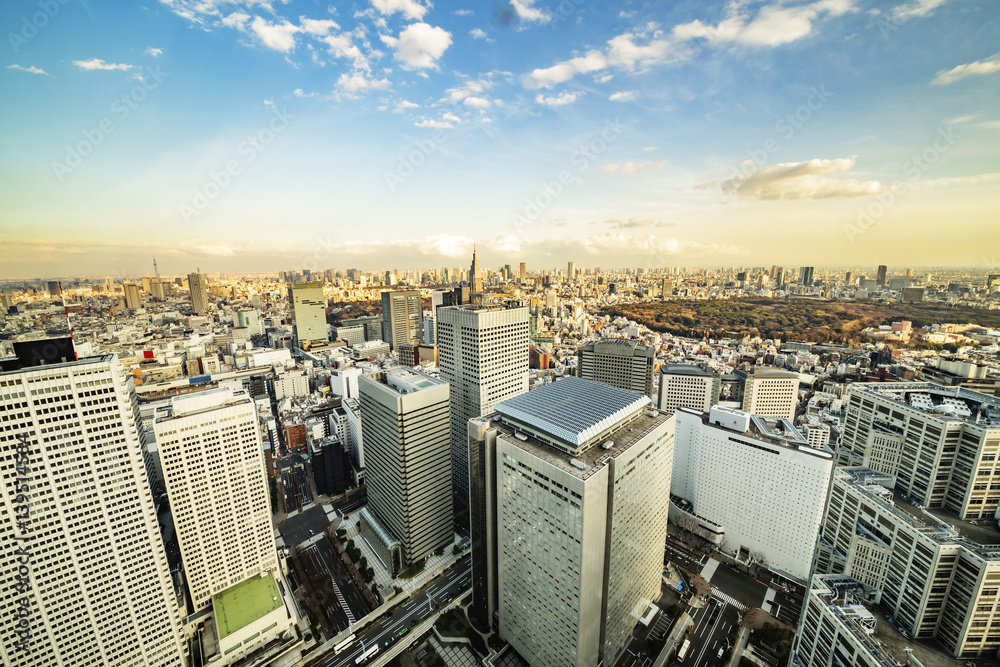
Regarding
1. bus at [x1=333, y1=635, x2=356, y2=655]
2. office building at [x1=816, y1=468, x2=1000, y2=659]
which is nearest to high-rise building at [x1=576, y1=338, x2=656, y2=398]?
office building at [x1=816, y1=468, x2=1000, y2=659]

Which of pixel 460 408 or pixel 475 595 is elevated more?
pixel 460 408

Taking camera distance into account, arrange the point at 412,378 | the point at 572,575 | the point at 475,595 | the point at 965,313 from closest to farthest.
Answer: the point at 572,575 < the point at 475,595 < the point at 412,378 < the point at 965,313

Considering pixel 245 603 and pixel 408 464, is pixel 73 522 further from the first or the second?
pixel 408 464

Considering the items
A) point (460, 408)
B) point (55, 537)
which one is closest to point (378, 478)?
point (460, 408)

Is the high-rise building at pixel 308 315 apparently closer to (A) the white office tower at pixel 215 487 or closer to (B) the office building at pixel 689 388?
(A) the white office tower at pixel 215 487

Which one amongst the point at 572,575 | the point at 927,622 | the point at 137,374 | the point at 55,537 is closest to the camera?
the point at 927,622

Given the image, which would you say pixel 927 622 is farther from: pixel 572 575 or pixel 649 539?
pixel 572 575

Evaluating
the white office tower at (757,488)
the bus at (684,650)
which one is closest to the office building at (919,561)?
the white office tower at (757,488)

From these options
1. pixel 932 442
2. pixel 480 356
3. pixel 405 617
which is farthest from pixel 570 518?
pixel 932 442
